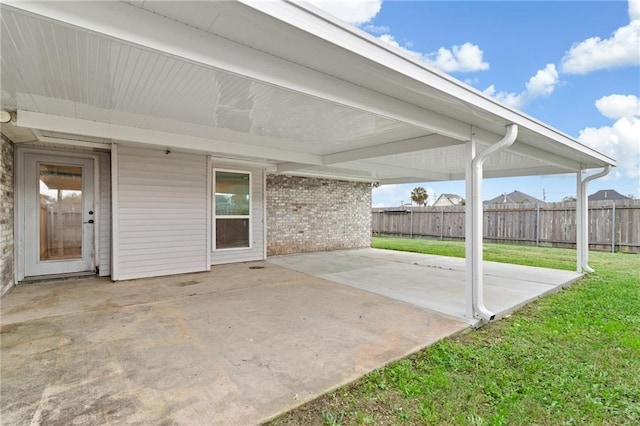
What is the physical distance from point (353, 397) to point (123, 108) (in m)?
4.35

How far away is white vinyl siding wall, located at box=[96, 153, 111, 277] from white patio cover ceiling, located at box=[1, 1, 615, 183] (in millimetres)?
784

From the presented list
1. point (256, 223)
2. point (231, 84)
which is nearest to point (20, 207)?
point (256, 223)

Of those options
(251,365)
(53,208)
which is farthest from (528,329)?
(53,208)

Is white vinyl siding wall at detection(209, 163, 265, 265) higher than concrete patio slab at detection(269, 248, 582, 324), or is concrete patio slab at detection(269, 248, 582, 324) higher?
white vinyl siding wall at detection(209, 163, 265, 265)

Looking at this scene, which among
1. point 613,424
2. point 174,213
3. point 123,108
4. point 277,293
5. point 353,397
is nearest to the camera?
point 613,424

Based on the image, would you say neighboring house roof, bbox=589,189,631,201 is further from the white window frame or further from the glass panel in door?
the glass panel in door

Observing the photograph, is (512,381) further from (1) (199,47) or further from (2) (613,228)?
(2) (613,228)

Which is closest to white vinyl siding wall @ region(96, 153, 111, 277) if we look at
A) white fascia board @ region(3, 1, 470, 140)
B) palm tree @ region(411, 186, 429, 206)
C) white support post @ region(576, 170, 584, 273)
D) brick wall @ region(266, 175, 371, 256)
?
brick wall @ region(266, 175, 371, 256)

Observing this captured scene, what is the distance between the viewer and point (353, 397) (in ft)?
7.55

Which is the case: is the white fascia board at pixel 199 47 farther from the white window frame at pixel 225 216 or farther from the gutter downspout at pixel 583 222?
the gutter downspout at pixel 583 222

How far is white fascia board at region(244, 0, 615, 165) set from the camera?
1.80 m

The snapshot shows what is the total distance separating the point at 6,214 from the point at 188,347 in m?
4.28

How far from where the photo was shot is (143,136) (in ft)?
17.3

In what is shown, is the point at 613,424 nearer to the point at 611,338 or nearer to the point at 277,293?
the point at 611,338
